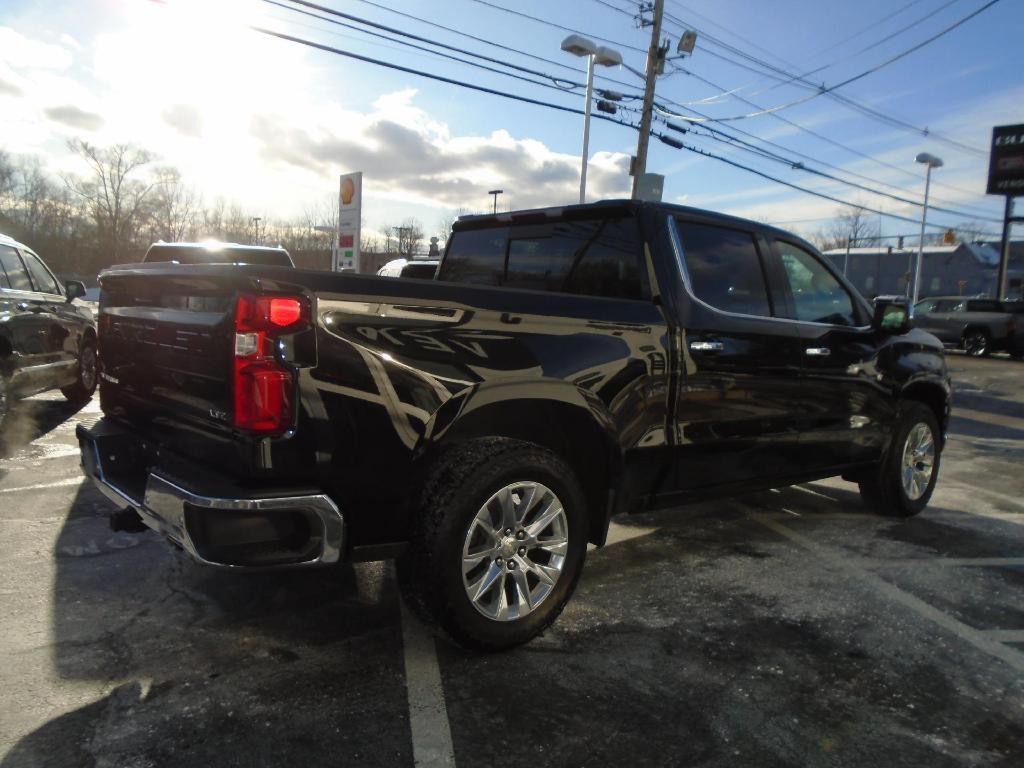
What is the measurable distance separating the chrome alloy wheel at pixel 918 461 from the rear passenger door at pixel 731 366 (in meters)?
1.40

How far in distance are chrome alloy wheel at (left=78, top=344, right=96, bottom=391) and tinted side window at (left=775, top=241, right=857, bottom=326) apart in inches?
302

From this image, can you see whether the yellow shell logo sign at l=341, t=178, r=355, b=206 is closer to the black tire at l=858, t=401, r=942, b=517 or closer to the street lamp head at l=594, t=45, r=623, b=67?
the street lamp head at l=594, t=45, r=623, b=67

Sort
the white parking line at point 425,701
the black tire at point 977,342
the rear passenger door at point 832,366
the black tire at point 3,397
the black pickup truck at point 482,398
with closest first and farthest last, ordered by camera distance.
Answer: the white parking line at point 425,701
the black pickup truck at point 482,398
the rear passenger door at point 832,366
the black tire at point 3,397
the black tire at point 977,342

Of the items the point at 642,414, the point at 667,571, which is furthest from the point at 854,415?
the point at 642,414

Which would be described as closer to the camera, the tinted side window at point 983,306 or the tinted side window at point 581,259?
the tinted side window at point 581,259

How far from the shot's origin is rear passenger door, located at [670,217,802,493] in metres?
3.58

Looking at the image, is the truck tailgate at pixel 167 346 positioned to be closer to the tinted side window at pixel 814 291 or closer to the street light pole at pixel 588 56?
the tinted side window at pixel 814 291

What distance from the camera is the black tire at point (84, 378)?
27.2ft

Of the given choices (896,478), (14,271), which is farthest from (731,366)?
(14,271)

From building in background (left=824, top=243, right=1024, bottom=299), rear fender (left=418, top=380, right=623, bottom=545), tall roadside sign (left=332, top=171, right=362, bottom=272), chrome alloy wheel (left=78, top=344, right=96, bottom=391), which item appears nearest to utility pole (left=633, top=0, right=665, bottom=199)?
tall roadside sign (left=332, top=171, right=362, bottom=272)

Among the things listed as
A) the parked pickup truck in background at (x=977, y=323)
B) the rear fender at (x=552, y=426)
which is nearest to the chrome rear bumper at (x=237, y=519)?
the rear fender at (x=552, y=426)

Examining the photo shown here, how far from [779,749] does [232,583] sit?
2.57 metres

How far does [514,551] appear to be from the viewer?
2922 mm

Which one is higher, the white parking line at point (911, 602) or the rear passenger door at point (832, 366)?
the rear passenger door at point (832, 366)
